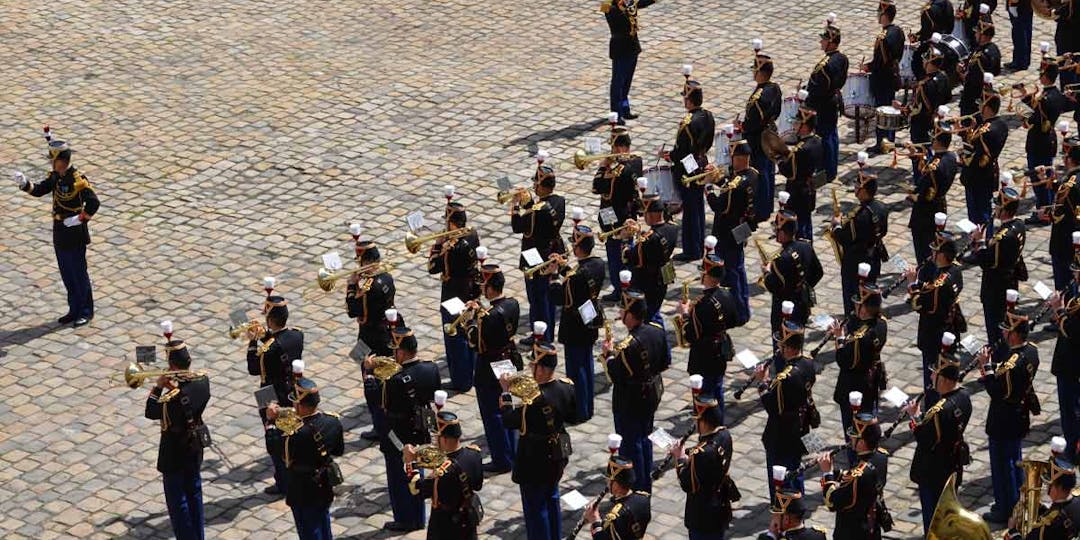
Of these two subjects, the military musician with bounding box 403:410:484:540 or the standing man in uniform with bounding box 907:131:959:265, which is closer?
the military musician with bounding box 403:410:484:540

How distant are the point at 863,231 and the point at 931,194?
1597 mm

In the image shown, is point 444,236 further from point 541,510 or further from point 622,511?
point 622,511

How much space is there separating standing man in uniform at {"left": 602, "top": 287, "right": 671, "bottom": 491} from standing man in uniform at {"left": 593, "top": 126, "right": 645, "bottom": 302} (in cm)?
447

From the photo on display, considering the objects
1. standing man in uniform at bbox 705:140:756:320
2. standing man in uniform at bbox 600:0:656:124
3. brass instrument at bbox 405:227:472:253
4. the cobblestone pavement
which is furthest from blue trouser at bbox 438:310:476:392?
standing man in uniform at bbox 600:0:656:124

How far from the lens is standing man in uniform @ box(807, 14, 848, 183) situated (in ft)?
98.3

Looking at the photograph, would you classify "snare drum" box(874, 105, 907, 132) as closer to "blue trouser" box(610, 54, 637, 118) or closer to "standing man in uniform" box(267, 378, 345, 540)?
"blue trouser" box(610, 54, 637, 118)

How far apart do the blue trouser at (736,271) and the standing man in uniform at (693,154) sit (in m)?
1.63

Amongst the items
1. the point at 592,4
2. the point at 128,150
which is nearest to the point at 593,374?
the point at 128,150

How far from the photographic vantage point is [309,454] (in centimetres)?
2003

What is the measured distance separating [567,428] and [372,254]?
292 cm

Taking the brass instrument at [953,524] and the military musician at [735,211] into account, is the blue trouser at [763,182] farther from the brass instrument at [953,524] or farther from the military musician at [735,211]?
the brass instrument at [953,524]

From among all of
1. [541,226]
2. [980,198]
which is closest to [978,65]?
[980,198]

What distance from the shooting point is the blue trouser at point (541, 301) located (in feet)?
82.7

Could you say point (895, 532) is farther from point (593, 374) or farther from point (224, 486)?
point (224, 486)
